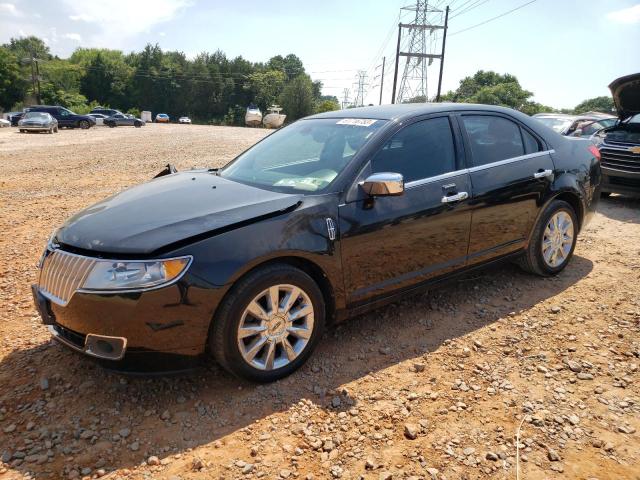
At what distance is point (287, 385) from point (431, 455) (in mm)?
947

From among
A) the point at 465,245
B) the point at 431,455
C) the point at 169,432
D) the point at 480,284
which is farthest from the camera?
the point at 480,284

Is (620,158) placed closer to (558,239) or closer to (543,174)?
(558,239)

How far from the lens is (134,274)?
2.47 m

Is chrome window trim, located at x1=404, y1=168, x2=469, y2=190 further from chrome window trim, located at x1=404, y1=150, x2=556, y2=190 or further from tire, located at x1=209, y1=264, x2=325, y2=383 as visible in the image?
tire, located at x1=209, y1=264, x2=325, y2=383

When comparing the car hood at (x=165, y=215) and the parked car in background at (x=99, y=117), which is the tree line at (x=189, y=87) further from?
the car hood at (x=165, y=215)

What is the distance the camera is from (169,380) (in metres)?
2.97

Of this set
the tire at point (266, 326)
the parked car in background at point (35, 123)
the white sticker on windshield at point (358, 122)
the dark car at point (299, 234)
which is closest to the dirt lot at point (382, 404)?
the tire at point (266, 326)

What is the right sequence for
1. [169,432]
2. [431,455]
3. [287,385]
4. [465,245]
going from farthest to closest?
[465,245] → [287,385] → [169,432] → [431,455]

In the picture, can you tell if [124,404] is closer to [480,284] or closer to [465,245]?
[465,245]

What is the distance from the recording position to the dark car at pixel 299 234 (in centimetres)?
251

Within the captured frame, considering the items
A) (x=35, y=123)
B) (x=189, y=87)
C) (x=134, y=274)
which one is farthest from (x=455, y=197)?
(x=189, y=87)

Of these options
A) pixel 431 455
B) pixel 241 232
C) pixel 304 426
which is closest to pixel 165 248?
pixel 241 232

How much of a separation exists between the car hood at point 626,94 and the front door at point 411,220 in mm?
5813

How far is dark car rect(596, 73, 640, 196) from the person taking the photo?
307 inches
